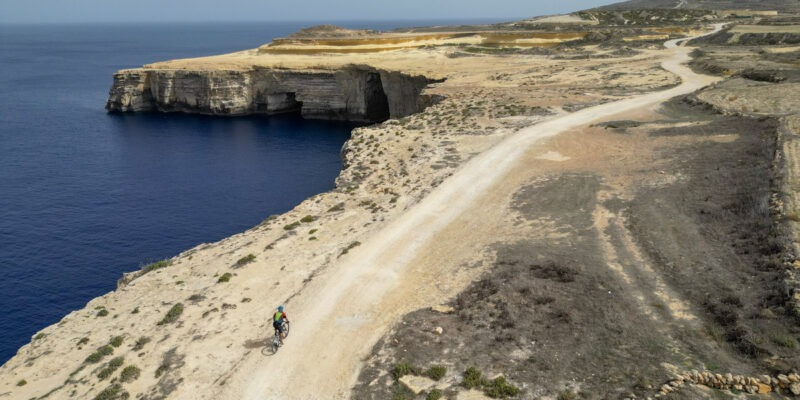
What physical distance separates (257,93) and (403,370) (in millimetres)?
91155

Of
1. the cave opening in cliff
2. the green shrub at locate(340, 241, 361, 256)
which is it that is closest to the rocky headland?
the green shrub at locate(340, 241, 361, 256)

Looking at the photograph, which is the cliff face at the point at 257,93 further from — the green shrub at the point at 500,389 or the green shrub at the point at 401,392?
the green shrub at the point at 500,389

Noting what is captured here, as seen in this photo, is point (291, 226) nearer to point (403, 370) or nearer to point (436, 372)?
point (403, 370)

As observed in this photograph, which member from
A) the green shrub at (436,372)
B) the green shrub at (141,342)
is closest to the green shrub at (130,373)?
the green shrub at (141,342)

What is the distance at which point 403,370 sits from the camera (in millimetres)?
19891

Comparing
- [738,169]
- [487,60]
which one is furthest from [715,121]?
[487,60]

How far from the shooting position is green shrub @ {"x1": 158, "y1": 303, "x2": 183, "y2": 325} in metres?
25.5

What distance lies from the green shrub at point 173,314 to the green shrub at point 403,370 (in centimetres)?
1159

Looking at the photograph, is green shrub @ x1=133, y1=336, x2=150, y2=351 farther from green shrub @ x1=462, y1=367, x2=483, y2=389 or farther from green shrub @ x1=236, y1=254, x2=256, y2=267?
green shrub @ x1=462, y1=367, x2=483, y2=389

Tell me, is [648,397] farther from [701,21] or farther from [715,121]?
[701,21]

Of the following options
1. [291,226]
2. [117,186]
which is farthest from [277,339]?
[117,186]

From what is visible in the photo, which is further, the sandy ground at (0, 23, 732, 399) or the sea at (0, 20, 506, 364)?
the sea at (0, 20, 506, 364)

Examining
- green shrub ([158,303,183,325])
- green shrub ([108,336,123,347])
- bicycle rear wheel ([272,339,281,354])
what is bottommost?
green shrub ([108,336,123,347])

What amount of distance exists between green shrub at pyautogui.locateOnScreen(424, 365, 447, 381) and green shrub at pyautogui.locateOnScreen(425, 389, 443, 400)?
0.79 meters
